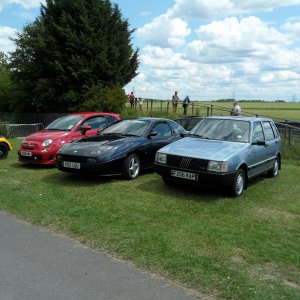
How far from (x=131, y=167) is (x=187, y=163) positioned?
1988mm

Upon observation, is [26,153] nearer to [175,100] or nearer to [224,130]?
[224,130]

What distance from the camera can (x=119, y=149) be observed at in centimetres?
927

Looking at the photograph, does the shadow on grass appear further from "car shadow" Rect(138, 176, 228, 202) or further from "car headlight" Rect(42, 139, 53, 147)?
"car shadow" Rect(138, 176, 228, 202)

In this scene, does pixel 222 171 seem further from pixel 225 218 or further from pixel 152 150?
pixel 152 150

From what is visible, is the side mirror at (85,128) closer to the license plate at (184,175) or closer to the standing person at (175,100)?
the license plate at (184,175)

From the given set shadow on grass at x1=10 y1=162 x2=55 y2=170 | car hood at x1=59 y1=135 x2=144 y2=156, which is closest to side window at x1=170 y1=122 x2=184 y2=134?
car hood at x1=59 y1=135 x2=144 y2=156

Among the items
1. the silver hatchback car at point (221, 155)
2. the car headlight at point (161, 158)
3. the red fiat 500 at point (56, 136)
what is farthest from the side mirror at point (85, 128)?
the car headlight at point (161, 158)

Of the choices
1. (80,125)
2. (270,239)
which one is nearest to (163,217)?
(270,239)

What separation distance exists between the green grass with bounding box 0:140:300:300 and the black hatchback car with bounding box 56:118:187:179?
0.37 m

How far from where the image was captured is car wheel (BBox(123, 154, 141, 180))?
30.9 feet

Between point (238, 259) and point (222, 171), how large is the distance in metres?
2.98

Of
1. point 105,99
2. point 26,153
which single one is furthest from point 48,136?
point 105,99

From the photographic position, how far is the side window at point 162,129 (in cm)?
1073

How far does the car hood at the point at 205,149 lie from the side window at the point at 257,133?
632 mm
